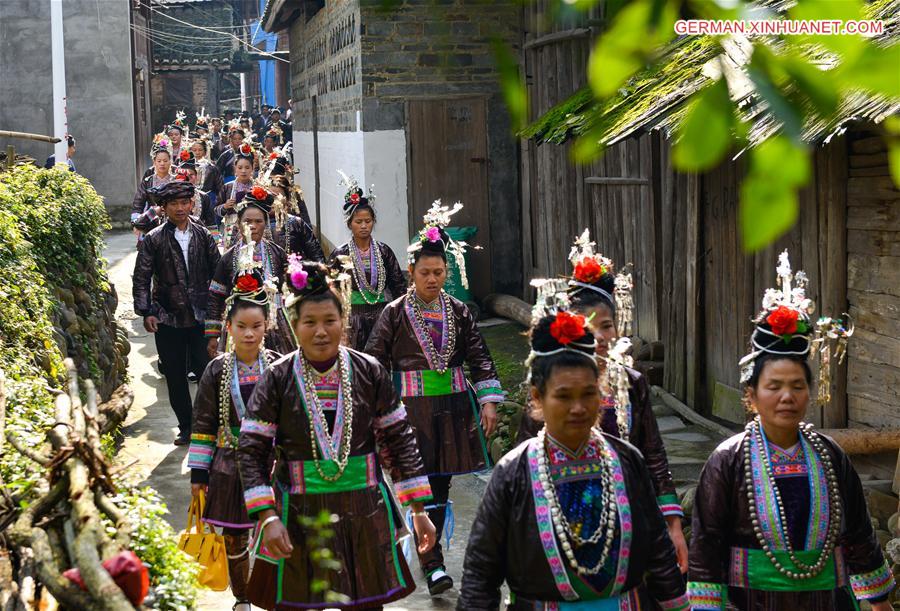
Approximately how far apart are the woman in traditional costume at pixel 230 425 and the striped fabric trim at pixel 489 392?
1244 mm

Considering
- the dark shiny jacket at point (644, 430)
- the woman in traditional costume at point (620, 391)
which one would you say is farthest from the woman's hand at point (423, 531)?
the woman in traditional costume at point (620, 391)

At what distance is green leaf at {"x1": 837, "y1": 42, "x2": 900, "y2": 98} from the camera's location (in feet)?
5.63

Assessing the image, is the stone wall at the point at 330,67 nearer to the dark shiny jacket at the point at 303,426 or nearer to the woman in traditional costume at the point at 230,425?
the woman in traditional costume at the point at 230,425

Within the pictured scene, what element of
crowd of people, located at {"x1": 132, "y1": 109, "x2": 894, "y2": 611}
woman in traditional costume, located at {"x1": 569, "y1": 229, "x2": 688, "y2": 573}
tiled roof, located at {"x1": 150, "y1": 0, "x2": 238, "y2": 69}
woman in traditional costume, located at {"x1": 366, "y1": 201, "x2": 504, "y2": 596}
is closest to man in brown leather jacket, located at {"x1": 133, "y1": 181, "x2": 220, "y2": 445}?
crowd of people, located at {"x1": 132, "y1": 109, "x2": 894, "y2": 611}

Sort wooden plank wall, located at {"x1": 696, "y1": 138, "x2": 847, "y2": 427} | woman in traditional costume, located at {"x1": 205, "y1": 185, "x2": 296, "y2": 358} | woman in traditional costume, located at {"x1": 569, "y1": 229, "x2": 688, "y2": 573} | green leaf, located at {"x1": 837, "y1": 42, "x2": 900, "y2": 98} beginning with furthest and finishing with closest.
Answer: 1. woman in traditional costume, located at {"x1": 205, "y1": 185, "x2": 296, "y2": 358}
2. wooden plank wall, located at {"x1": 696, "y1": 138, "x2": 847, "y2": 427}
3. woman in traditional costume, located at {"x1": 569, "y1": 229, "x2": 688, "y2": 573}
4. green leaf, located at {"x1": 837, "y1": 42, "x2": 900, "y2": 98}

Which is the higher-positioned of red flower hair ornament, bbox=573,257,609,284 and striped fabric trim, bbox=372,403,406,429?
red flower hair ornament, bbox=573,257,609,284

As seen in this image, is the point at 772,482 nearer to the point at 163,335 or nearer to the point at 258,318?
the point at 258,318

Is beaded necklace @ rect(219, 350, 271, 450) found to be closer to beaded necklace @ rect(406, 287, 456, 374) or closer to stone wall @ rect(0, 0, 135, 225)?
beaded necklace @ rect(406, 287, 456, 374)

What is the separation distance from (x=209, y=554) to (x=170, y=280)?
4384mm

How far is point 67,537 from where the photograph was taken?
4531mm

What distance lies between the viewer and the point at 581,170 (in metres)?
12.0

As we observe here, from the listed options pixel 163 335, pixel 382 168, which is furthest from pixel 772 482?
pixel 382 168

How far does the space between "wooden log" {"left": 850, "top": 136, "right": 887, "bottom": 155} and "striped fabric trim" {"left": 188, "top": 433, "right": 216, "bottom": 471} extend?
12.2 ft

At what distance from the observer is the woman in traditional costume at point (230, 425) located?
6.64 metres
